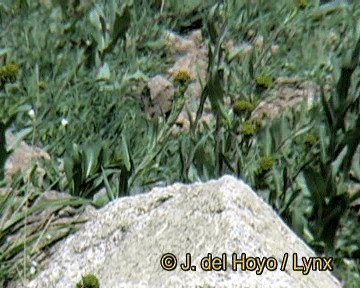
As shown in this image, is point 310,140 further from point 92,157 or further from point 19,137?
point 19,137

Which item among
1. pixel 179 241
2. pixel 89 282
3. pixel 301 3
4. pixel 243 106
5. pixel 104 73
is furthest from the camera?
pixel 301 3

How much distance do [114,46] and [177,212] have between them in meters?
1.87

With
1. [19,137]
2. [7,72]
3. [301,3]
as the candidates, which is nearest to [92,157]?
[19,137]

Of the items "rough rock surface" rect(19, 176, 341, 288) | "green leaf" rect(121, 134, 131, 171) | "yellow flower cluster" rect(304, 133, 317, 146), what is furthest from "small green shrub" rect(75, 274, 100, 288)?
"yellow flower cluster" rect(304, 133, 317, 146)

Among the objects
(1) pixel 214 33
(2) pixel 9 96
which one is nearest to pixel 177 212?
(1) pixel 214 33

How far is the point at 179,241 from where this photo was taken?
2.72 m

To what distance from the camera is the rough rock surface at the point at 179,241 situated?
8.45 feet

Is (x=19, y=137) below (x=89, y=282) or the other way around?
below

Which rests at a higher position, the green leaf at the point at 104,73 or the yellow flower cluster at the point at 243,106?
the yellow flower cluster at the point at 243,106

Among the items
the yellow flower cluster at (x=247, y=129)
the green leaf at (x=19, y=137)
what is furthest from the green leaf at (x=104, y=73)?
the yellow flower cluster at (x=247, y=129)

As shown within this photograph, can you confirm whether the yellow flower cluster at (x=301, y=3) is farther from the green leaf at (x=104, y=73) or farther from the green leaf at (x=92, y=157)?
the green leaf at (x=92, y=157)

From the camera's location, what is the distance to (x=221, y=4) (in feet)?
16.6

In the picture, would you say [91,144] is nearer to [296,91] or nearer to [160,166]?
[160,166]

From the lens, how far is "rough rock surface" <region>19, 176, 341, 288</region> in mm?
2576
